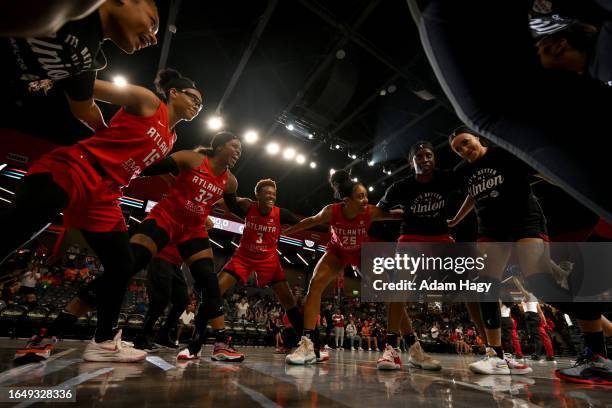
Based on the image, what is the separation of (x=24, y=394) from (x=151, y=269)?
266 cm

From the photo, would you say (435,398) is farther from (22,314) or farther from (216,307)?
(22,314)

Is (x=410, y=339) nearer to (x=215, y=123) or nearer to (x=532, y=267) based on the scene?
(x=532, y=267)

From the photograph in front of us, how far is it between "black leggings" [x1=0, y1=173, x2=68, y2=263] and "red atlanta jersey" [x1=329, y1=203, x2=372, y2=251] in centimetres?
228

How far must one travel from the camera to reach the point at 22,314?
587cm

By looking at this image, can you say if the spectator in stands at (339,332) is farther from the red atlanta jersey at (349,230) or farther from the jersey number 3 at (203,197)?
the jersey number 3 at (203,197)

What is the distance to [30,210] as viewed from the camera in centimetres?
138

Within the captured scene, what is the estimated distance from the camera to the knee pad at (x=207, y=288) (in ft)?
9.20

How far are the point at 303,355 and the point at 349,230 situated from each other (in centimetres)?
122

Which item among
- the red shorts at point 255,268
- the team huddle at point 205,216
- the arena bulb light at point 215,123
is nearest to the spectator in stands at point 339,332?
the arena bulb light at point 215,123

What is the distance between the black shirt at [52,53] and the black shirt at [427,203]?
8.58 ft

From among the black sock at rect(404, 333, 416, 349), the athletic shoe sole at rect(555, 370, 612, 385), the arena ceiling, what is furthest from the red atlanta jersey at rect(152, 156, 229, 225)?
the arena ceiling

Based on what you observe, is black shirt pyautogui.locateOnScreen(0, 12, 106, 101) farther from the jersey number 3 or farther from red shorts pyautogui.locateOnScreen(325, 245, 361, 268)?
red shorts pyautogui.locateOnScreen(325, 245, 361, 268)

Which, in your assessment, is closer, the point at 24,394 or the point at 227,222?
the point at 24,394

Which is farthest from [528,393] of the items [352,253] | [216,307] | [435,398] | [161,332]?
[161,332]
